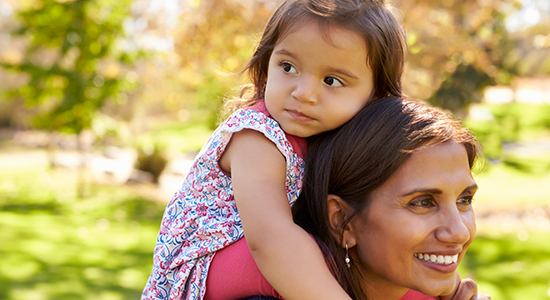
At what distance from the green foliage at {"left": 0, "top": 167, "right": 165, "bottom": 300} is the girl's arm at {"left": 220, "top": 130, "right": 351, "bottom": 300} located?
5.02 metres

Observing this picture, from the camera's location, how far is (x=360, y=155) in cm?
177

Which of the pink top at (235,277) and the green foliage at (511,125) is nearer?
the pink top at (235,277)

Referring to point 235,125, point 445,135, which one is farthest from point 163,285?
point 445,135

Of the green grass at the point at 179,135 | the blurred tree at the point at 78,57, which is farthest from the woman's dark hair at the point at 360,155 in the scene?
the green grass at the point at 179,135

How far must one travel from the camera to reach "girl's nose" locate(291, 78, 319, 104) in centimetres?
173

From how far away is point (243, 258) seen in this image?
5.81ft

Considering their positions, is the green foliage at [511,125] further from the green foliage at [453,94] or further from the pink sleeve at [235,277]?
the pink sleeve at [235,277]

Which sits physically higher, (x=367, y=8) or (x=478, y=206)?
(x=367, y=8)

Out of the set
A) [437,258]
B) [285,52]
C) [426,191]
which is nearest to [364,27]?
[285,52]

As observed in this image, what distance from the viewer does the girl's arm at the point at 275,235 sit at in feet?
5.06

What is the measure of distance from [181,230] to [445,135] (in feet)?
3.41

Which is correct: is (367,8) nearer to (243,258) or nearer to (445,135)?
(445,135)

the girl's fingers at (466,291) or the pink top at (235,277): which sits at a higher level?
the pink top at (235,277)

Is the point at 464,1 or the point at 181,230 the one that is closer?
the point at 181,230
